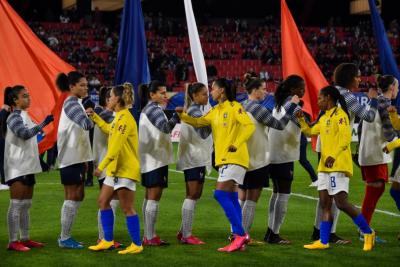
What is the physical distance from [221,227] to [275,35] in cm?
3050

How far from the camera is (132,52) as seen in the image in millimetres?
10414

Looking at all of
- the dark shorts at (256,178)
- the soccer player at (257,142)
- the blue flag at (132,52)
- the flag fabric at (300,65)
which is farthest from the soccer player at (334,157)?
the flag fabric at (300,65)

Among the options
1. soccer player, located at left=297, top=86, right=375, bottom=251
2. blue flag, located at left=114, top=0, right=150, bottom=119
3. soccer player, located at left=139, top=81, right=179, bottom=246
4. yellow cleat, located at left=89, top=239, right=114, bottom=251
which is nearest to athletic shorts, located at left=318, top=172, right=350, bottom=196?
soccer player, located at left=297, top=86, right=375, bottom=251

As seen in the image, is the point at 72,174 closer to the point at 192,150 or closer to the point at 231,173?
the point at 192,150

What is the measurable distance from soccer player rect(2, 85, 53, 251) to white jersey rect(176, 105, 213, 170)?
1564mm

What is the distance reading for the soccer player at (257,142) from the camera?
920 cm

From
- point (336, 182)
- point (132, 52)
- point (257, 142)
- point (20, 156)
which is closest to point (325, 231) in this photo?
point (336, 182)

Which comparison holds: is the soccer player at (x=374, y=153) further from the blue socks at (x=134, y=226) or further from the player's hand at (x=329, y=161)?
the blue socks at (x=134, y=226)

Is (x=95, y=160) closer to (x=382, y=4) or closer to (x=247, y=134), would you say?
(x=247, y=134)

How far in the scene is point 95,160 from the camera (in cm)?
988

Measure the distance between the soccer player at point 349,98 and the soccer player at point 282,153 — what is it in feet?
1.31

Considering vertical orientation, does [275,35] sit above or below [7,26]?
above

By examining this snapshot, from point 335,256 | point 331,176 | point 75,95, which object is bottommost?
point 335,256

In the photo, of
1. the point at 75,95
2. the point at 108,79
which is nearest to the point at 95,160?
the point at 75,95
